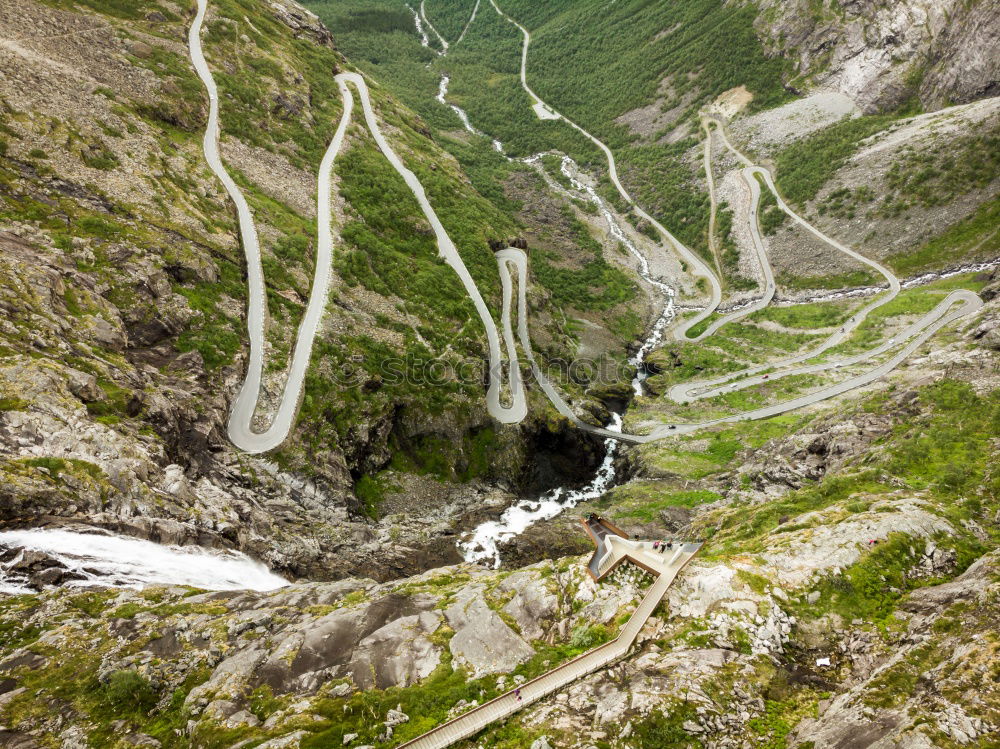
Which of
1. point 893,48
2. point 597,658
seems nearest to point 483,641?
point 597,658

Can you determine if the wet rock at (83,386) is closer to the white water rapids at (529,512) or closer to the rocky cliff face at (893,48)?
the white water rapids at (529,512)

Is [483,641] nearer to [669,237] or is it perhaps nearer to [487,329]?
[487,329]

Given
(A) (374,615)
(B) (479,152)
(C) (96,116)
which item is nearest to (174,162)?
(C) (96,116)

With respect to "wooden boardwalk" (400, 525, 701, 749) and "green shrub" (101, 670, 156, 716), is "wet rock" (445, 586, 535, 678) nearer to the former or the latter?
"wooden boardwalk" (400, 525, 701, 749)

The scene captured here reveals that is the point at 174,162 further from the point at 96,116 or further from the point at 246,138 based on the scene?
the point at 246,138

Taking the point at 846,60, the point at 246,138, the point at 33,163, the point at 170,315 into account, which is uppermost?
the point at 846,60
